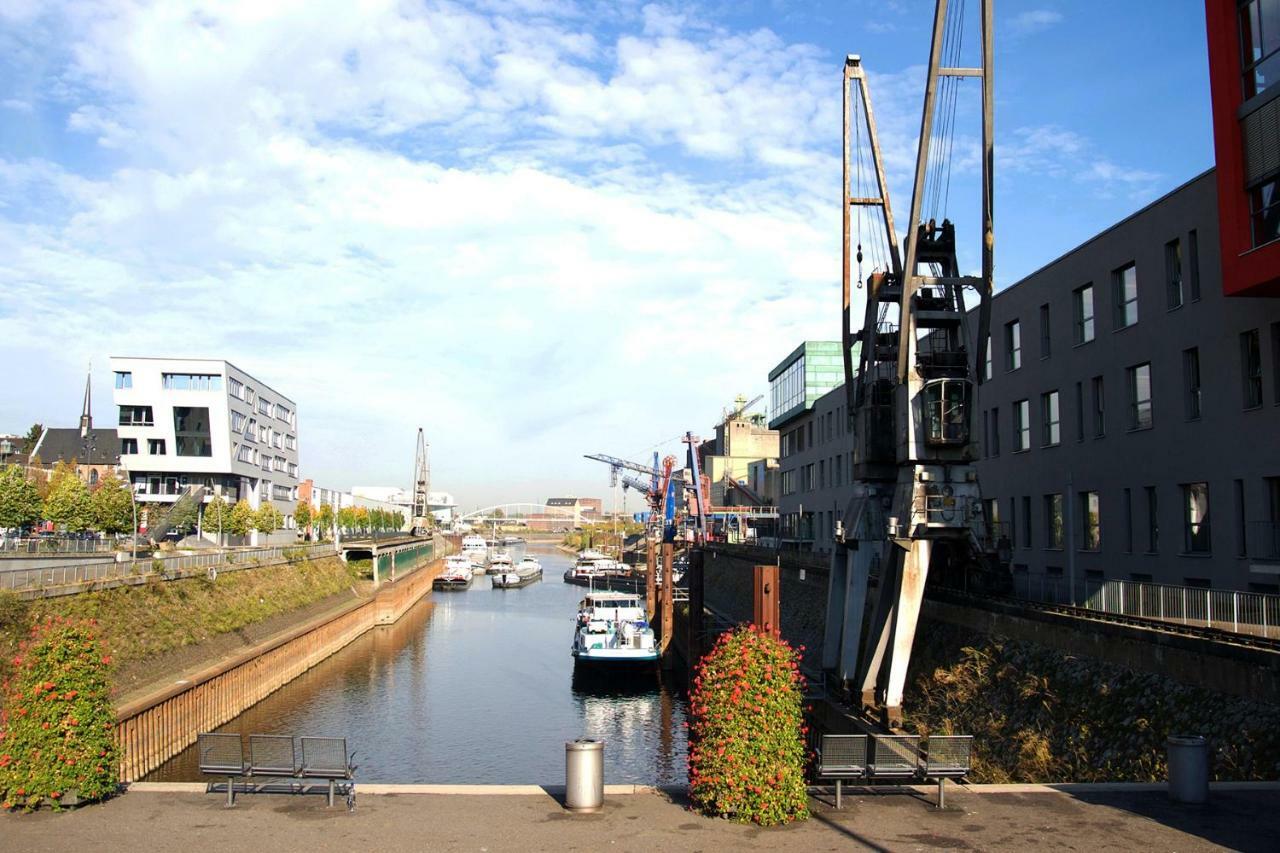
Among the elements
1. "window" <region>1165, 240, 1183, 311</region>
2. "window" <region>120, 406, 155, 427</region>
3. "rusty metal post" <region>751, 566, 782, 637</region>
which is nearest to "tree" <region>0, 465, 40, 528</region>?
"window" <region>120, 406, 155, 427</region>

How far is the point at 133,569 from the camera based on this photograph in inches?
1451

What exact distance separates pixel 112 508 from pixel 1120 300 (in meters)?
57.9

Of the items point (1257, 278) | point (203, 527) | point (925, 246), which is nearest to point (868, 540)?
point (925, 246)

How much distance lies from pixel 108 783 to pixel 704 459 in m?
155

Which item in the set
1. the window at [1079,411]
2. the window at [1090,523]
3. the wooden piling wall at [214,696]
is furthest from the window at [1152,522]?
the wooden piling wall at [214,696]

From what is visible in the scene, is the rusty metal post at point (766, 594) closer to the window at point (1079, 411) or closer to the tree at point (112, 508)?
the window at point (1079, 411)

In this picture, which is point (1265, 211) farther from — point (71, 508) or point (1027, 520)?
point (71, 508)

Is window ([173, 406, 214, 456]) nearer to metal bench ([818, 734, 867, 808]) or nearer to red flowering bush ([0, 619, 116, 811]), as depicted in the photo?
red flowering bush ([0, 619, 116, 811])

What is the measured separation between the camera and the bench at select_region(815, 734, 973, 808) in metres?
13.5

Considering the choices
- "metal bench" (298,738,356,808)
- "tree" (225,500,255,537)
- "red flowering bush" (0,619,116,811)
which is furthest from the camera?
"tree" (225,500,255,537)

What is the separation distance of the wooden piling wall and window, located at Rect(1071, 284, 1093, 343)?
31.7 metres

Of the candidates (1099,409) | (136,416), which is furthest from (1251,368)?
(136,416)

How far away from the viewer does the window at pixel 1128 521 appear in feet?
104

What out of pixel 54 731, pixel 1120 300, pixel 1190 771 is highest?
pixel 1120 300
